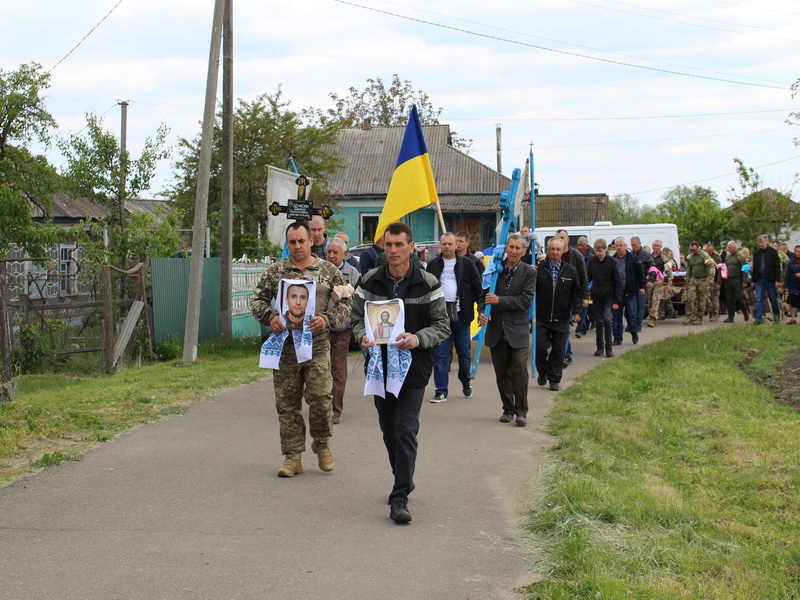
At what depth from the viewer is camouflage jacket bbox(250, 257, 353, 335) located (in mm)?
6904

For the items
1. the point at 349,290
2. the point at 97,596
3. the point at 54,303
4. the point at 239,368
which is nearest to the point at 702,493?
the point at 349,290

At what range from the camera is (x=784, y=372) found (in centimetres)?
1248

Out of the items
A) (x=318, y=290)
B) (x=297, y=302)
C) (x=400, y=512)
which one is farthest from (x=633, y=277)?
(x=400, y=512)

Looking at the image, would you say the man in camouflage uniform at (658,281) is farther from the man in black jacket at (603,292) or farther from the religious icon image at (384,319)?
the religious icon image at (384,319)

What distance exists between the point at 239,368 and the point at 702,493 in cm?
850

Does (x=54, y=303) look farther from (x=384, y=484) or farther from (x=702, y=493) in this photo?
(x=702, y=493)

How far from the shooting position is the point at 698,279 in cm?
2122

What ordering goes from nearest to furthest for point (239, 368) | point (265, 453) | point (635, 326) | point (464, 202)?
point (265, 453)
point (239, 368)
point (635, 326)
point (464, 202)

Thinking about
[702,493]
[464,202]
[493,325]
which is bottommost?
[702,493]

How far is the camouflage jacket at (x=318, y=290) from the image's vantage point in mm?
6904

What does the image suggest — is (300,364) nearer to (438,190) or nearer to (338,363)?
(338,363)

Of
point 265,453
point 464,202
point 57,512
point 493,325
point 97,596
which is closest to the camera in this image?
point 97,596

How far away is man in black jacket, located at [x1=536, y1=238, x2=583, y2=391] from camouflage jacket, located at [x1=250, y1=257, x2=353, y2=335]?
489 cm

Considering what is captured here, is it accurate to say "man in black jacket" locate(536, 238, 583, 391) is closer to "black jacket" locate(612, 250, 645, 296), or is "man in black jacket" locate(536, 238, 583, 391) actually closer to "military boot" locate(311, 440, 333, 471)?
"military boot" locate(311, 440, 333, 471)
